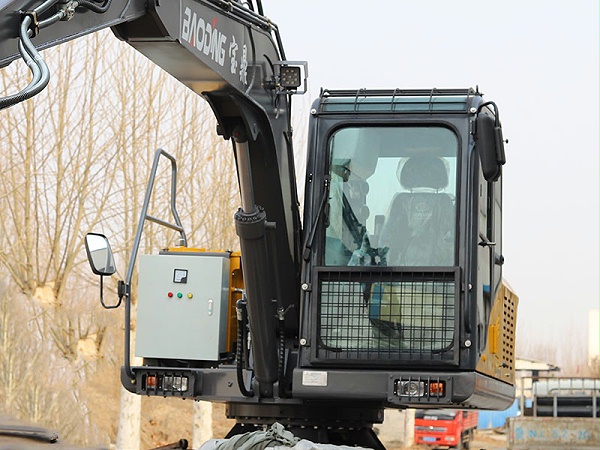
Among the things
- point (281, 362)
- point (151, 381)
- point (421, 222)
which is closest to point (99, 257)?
point (151, 381)

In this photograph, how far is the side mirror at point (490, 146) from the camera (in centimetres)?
674

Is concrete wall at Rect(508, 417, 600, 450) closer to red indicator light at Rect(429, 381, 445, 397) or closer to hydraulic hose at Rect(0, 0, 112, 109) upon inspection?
red indicator light at Rect(429, 381, 445, 397)

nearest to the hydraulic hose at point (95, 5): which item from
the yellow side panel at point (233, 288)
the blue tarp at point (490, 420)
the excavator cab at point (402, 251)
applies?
the excavator cab at point (402, 251)

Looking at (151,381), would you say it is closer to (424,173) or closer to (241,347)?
(241,347)

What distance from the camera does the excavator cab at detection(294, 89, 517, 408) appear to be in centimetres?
688

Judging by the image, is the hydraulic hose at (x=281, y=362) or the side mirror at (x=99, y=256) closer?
the side mirror at (x=99, y=256)

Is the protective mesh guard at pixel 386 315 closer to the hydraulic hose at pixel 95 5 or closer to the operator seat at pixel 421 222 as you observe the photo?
the operator seat at pixel 421 222

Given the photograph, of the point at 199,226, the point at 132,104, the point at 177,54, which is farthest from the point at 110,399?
the point at 177,54

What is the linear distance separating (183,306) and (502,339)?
2324 millimetres

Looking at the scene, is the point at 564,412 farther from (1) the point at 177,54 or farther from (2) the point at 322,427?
(1) the point at 177,54

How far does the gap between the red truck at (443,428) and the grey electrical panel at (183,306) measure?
862 inches

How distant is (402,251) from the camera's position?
280 inches

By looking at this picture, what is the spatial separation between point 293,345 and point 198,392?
2.33 ft

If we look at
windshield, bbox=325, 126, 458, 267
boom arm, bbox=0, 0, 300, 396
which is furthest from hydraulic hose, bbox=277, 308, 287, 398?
windshield, bbox=325, 126, 458, 267
